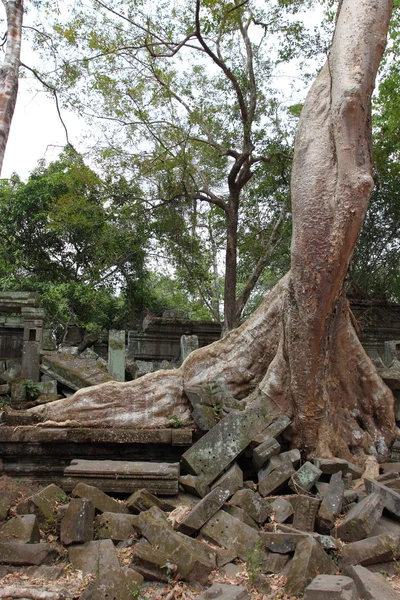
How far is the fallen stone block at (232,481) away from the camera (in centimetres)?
318

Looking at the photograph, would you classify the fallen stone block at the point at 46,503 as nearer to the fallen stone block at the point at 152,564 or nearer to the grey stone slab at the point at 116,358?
the fallen stone block at the point at 152,564

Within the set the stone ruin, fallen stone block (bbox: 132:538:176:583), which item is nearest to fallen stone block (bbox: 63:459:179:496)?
the stone ruin

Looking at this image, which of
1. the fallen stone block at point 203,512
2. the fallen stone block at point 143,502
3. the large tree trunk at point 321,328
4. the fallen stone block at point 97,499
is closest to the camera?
the fallen stone block at point 203,512

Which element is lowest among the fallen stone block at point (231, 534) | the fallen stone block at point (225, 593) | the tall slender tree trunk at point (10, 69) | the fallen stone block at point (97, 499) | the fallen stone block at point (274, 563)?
the fallen stone block at point (274, 563)

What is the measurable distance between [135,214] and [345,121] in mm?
6669

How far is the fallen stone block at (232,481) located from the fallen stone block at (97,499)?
0.68 metres

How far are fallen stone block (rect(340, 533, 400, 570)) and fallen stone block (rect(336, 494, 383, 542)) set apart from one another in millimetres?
188

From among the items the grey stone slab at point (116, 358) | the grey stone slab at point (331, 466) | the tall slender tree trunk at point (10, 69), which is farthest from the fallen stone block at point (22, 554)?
the tall slender tree trunk at point (10, 69)

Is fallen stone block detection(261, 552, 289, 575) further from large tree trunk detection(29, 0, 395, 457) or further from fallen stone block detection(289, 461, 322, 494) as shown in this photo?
large tree trunk detection(29, 0, 395, 457)

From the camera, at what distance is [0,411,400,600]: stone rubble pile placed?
91.4 inches

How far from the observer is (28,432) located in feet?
11.9

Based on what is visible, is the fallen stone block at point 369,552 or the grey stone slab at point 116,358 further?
the grey stone slab at point 116,358

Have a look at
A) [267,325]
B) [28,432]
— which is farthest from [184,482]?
[267,325]

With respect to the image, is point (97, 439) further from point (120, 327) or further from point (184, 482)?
point (120, 327)
